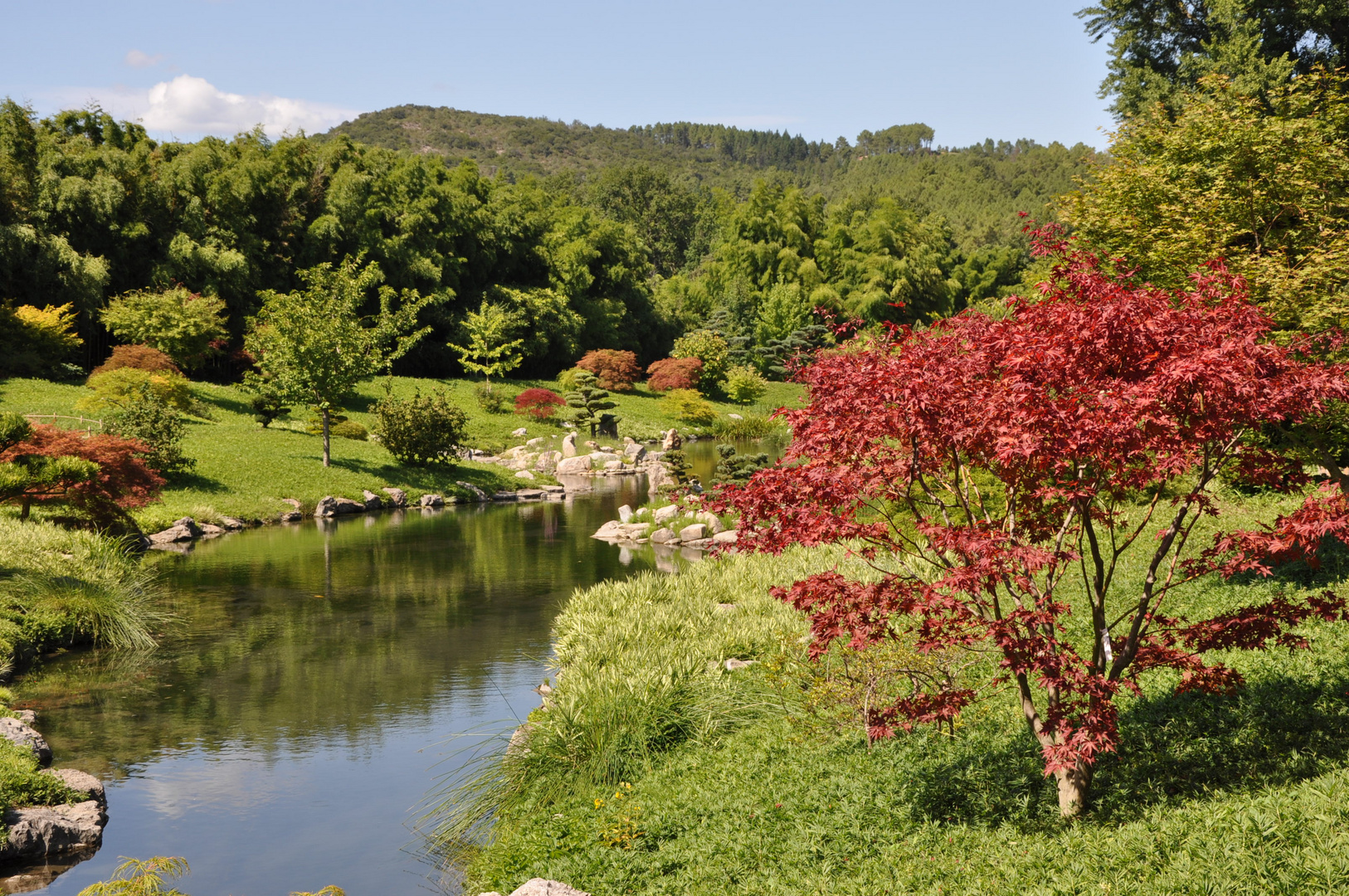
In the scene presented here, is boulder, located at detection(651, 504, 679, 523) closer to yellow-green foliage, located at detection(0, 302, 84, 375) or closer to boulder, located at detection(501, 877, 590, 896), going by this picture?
boulder, located at detection(501, 877, 590, 896)

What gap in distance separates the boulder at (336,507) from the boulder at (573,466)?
336 inches

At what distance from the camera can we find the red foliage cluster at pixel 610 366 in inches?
2088

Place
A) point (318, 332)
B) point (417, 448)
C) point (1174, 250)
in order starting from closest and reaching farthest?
1. point (1174, 250)
2. point (318, 332)
3. point (417, 448)

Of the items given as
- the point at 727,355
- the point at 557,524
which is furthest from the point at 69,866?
the point at 727,355

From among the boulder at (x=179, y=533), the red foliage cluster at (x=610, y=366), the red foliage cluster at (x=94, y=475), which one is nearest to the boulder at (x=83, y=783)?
the red foliage cluster at (x=94, y=475)

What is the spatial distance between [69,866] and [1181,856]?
7.96 meters

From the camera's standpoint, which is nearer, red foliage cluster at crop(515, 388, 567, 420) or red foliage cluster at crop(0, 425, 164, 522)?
red foliage cluster at crop(0, 425, 164, 522)

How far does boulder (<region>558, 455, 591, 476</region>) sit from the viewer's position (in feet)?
112

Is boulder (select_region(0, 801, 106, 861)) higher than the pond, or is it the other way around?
boulder (select_region(0, 801, 106, 861))

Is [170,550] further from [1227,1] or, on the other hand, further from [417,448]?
[1227,1]

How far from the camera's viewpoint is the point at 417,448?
30906 millimetres

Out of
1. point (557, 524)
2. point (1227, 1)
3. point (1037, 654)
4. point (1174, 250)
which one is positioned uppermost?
point (1227, 1)

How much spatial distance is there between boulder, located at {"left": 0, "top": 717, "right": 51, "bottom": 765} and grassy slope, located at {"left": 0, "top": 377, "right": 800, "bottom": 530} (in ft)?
45.8

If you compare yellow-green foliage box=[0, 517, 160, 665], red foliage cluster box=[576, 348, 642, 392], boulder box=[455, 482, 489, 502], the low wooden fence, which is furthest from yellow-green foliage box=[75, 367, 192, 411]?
red foliage cluster box=[576, 348, 642, 392]
